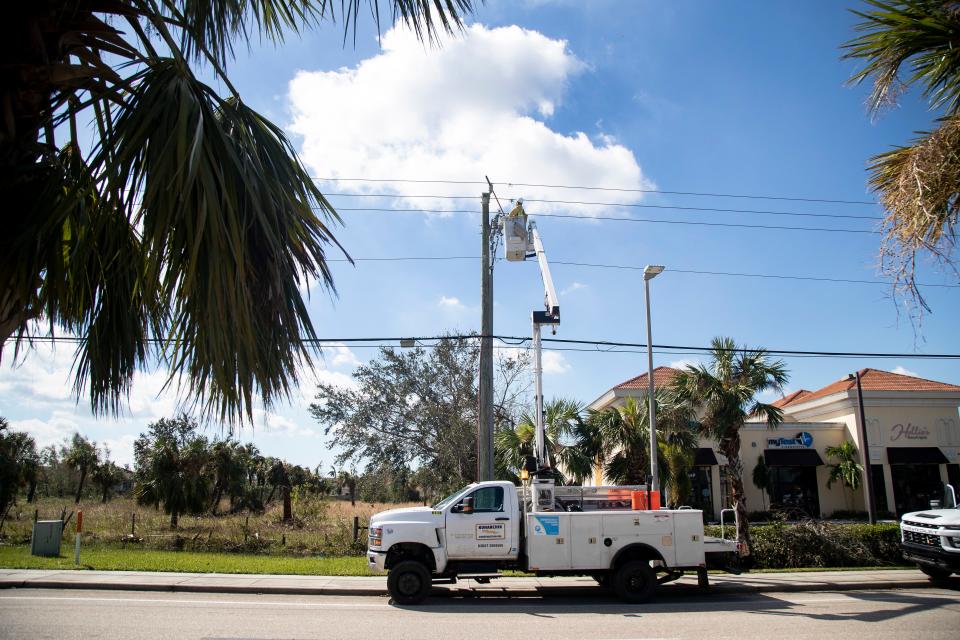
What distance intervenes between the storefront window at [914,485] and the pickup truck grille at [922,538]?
21784mm

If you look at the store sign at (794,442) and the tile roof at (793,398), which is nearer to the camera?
the store sign at (794,442)

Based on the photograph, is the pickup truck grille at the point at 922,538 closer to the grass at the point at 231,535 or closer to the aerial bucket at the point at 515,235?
the aerial bucket at the point at 515,235

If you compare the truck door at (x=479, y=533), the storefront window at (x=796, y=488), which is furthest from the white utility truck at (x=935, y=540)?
the storefront window at (x=796, y=488)

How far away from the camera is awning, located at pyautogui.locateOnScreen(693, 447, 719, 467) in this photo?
31047 millimetres

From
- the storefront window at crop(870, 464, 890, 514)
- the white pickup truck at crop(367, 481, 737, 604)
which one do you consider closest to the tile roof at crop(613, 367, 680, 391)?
the storefront window at crop(870, 464, 890, 514)

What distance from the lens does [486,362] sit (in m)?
15.6

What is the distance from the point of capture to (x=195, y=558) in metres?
17.9

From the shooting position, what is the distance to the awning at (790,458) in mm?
32750

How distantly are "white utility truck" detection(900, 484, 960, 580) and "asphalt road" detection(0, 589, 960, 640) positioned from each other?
640 millimetres

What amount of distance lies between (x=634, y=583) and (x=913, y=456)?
28.0 m

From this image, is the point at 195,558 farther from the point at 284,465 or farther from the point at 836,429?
the point at 836,429

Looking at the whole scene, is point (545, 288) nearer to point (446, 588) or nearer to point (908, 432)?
point (446, 588)

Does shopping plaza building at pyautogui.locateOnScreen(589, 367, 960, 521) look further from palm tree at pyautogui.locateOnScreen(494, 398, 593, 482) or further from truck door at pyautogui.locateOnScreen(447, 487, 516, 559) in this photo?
truck door at pyautogui.locateOnScreen(447, 487, 516, 559)

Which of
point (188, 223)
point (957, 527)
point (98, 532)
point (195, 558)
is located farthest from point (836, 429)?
point (188, 223)
